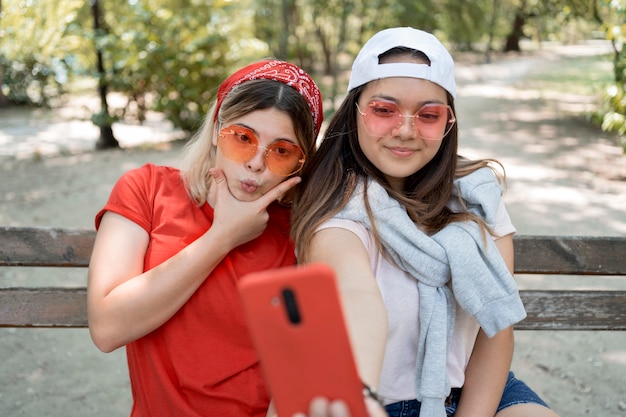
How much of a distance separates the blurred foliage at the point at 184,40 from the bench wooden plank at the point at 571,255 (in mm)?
3107

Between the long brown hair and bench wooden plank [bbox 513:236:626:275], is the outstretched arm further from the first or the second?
bench wooden plank [bbox 513:236:626:275]

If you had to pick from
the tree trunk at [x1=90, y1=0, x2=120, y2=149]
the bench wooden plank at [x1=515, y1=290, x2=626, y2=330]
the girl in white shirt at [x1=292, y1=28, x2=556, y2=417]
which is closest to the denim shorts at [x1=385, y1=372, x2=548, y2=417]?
the girl in white shirt at [x1=292, y1=28, x2=556, y2=417]

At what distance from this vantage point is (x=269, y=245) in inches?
82.5

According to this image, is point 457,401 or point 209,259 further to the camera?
point 457,401

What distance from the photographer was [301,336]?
89 centimetres

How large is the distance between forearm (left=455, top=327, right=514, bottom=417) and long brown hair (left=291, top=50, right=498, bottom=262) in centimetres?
39

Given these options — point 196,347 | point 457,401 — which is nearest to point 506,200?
point 457,401

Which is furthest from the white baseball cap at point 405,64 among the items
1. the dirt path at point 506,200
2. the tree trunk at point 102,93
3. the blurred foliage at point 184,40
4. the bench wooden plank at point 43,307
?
the tree trunk at point 102,93

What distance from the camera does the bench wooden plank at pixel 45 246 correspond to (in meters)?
2.51

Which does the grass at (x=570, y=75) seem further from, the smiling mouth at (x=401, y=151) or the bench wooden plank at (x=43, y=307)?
the bench wooden plank at (x=43, y=307)

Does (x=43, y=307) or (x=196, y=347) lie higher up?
(x=196, y=347)

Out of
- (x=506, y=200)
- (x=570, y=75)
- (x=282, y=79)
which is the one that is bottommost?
(x=570, y=75)

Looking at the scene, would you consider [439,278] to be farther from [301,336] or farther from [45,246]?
[45,246]

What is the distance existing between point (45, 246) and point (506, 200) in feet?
17.9
